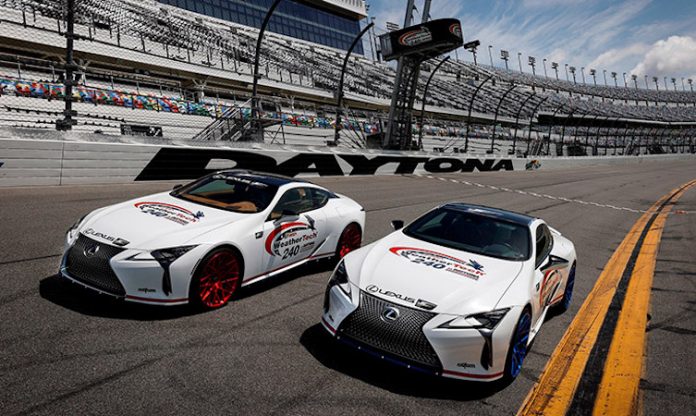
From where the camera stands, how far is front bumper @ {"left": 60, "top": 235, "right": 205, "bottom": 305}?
4.05 meters

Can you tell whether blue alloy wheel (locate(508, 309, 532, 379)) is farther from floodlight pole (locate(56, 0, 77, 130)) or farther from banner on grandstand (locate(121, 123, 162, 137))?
banner on grandstand (locate(121, 123, 162, 137))

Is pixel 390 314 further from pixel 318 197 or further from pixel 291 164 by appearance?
pixel 291 164

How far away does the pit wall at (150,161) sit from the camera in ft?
33.8

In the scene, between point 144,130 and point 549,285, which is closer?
point 549,285

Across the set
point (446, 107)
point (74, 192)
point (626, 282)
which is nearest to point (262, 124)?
point (74, 192)

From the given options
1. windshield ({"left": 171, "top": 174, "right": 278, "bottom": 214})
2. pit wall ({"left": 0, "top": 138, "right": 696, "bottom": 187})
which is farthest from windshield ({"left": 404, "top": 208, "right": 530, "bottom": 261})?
pit wall ({"left": 0, "top": 138, "right": 696, "bottom": 187})

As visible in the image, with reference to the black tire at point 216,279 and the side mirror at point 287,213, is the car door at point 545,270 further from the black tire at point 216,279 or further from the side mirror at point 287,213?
the black tire at point 216,279

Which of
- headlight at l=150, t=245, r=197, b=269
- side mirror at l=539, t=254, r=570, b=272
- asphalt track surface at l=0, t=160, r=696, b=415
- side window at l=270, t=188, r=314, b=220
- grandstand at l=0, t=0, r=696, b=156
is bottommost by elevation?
asphalt track surface at l=0, t=160, r=696, b=415

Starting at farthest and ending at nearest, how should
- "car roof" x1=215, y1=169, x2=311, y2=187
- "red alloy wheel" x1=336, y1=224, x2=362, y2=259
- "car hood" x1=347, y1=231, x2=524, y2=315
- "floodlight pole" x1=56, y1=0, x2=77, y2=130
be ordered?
"floodlight pole" x1=56, y1=0, x2=77, y2=130 → "red alloy wheel" x1=336, y1=224, x2=362, y2=259 → "car roof" x1=215, y1=169, x2=311, y2=187 → "car hood" x1=347, y1=231, x2=524, y2=315

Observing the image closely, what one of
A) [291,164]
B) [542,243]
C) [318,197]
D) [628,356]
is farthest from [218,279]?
[291,164]

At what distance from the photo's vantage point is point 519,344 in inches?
153

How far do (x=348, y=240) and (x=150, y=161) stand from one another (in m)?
8.48

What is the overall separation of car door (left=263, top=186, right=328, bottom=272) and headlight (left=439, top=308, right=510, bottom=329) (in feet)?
7.94

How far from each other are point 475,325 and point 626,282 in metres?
4.69
